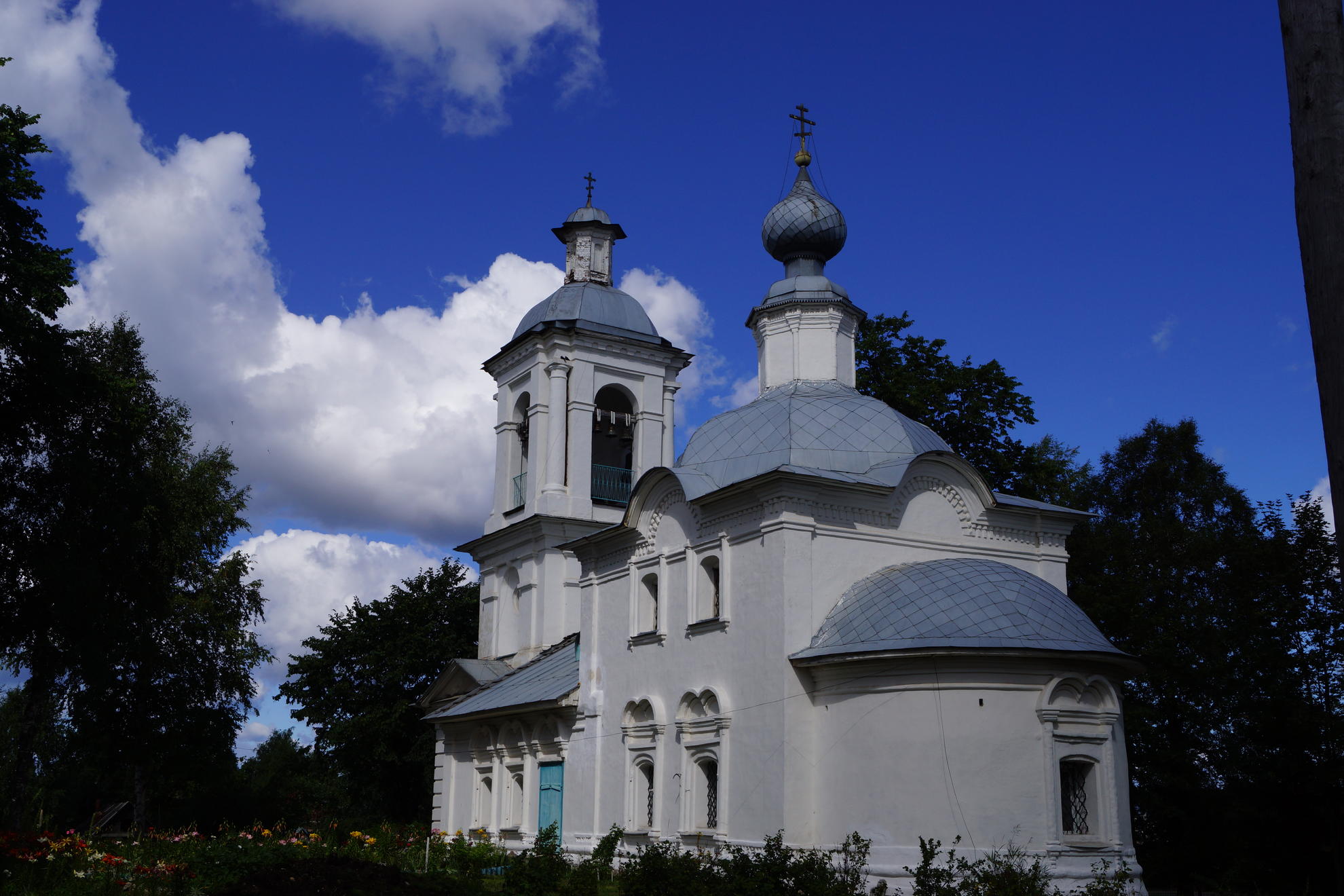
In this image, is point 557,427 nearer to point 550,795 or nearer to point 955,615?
point 550,795

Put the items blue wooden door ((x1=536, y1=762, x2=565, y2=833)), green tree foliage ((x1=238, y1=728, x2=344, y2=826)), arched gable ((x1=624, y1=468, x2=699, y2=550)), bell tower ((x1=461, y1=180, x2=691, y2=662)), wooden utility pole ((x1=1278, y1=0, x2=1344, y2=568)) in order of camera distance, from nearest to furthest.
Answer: wooden utility pole ((x1=1278, y1=0, x2=1344, y2=568)) → arched gable ((x1=624, y1=468, x2=699, y2=550)) → blue wooden door ((x1=536, y1=762, x2=565, y2=833)) → bell tower ((x1=461, y1=180, x2=691, y2=662)) → green tree foliage ((x1=238, y1=728, x2=344, y2=826))

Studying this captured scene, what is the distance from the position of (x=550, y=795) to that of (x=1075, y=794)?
9.08m

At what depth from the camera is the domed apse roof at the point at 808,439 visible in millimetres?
17000

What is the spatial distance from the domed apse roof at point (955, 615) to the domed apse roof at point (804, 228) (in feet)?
22.2

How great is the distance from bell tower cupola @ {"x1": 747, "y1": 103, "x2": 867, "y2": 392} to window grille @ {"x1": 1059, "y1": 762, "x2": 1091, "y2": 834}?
7488 millimetres

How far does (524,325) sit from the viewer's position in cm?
2869

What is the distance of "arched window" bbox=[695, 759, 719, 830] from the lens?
53.6 ft

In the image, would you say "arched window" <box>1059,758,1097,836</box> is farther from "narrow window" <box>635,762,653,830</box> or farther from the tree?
the tree

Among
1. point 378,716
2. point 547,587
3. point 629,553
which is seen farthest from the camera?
point 378,716

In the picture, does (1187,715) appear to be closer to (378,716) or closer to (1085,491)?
(1085,491)

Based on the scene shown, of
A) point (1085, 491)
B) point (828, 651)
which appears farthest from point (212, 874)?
point (1085, 491)

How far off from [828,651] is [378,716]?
18.8 m

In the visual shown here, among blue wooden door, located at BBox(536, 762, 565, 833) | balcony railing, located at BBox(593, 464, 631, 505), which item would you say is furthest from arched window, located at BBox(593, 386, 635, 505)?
blue wooden door, located at BBox(536, 762, 565, 833)

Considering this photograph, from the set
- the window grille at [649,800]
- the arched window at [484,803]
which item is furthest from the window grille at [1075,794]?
the arched window at [484,803]
